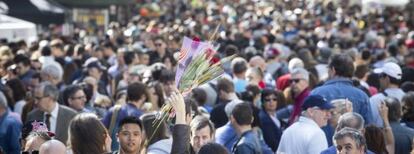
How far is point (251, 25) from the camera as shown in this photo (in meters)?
34.1

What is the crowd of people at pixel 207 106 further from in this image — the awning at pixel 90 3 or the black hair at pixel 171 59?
the awning at pixel 90 3

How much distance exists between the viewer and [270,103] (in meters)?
12.2

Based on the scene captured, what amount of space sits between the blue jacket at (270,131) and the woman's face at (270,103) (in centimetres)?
6

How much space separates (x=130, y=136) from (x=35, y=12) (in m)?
17.7

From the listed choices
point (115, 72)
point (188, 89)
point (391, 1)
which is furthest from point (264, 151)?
point (391, 1)

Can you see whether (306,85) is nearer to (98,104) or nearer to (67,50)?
(98,104)

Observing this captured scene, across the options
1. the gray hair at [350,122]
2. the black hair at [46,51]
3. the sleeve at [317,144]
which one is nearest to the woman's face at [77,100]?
the sleeve at [317,144]

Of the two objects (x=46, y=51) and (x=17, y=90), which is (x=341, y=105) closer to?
(x=17, y=90)

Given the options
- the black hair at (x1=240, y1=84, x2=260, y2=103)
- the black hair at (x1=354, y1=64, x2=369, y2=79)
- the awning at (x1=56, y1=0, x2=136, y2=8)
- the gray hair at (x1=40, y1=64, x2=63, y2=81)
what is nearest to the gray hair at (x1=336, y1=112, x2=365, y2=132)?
the black hair at (x1=240, y1=84, x2=260, y2=103)

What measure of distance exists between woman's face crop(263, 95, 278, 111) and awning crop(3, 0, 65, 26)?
1366cm

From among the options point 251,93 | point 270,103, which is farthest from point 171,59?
point 270,103

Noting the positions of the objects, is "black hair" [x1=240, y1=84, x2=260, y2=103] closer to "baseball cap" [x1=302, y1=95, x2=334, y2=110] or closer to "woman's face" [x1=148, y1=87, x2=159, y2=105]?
"woman's face" [x1=148, y1=87, x2=159, y2=105]

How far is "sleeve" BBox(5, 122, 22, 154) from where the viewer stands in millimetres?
11203

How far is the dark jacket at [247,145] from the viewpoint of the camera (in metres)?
9.84
